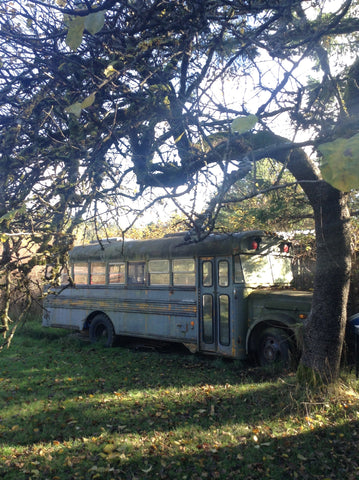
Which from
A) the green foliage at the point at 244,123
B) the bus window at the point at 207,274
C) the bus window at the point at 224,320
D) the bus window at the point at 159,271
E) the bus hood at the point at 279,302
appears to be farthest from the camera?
the bus window at the point at 159,271

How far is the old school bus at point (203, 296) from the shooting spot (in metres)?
7.45

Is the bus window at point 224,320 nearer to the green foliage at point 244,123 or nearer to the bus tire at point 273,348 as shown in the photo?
the bus tire at point 273,348

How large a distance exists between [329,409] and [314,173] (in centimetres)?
308

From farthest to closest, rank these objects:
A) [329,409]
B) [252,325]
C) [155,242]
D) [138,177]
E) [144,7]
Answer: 1. [155,242]
2. [252,325]
3. [138,177]
4. [329,409]
5. [144,7]

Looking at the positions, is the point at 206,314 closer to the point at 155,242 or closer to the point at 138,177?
the point at 155,242

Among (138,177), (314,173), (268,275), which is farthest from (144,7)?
(268,275)

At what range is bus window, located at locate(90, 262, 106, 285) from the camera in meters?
10.8

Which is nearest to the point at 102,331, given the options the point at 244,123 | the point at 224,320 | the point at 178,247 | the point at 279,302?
the point at 178,247

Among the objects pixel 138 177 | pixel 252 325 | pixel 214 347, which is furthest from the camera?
pixel 214 347

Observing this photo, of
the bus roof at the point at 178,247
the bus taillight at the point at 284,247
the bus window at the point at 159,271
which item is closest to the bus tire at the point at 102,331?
the bus roof at the point at 178,247

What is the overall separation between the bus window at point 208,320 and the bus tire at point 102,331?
3.00 metres

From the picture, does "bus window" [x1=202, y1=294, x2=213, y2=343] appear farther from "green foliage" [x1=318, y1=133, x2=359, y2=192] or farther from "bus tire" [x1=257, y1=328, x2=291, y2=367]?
"green foliage" [x1=318, y1=133, x2=359, y2=192]

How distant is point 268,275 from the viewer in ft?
27.7

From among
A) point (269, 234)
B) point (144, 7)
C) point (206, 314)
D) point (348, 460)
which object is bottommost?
point (348, 460)
